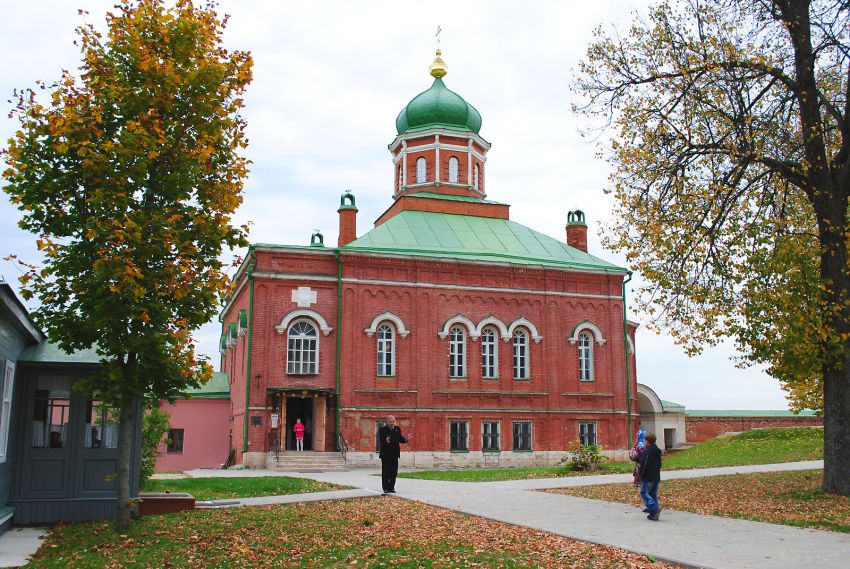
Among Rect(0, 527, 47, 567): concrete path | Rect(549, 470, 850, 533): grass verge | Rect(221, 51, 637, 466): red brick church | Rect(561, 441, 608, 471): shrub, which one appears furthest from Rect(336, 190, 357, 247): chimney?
Rect(0, 527, 47, 567): concrete path

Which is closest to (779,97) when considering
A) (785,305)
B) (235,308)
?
(785,305)

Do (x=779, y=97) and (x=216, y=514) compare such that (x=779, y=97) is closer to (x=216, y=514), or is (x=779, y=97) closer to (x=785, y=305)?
(x=785, y=305)

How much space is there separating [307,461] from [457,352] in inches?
297

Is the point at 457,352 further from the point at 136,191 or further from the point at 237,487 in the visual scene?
the point at 136,191

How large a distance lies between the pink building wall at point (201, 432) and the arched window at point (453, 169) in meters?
14.5

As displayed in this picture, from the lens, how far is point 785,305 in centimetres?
1499

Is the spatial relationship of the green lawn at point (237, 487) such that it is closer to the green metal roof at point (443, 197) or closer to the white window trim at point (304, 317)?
the white window trim at point (304, 317)

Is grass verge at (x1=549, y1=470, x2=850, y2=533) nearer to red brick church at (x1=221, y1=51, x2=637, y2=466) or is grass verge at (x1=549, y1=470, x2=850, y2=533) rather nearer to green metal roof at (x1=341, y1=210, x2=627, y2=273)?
red brick church at (x1=221, y1=51, x2=637, y2=466)

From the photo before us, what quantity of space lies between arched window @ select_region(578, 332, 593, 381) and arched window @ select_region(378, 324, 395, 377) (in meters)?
8.30

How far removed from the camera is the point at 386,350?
30.7 metres

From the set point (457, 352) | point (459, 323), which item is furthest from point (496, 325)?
point (457, 352)

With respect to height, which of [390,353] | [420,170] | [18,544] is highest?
[420,170]

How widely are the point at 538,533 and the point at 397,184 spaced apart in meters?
29.4

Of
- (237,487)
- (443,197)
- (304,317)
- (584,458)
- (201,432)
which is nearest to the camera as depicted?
(237,487)
